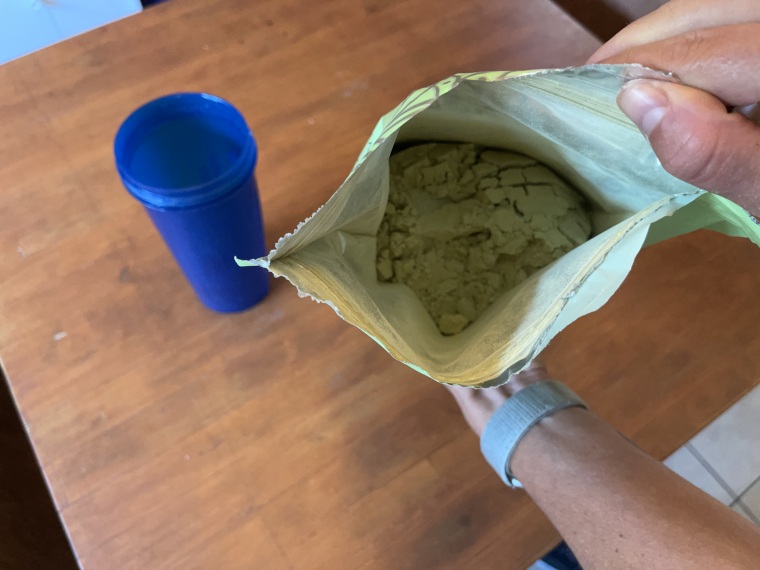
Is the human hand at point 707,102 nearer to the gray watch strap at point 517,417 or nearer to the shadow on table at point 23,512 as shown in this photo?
the gray watch strap at point 517,417

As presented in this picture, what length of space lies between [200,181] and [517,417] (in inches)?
12.4

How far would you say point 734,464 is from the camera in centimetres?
91

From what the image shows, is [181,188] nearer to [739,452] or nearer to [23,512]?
[23,512]

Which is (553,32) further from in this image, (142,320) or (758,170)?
(142,320)

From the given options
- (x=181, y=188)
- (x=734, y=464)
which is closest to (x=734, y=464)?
(x=734, y=464)

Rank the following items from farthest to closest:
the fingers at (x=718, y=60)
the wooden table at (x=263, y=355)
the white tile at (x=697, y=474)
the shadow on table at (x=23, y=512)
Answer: the white tile at (x=697, y=474) → the shadow on table at (x=23, y=512) → the wooden table at (x=263, y=355) → the fingers at (x=718, y=60)

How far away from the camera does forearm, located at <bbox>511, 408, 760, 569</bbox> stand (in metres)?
0.35

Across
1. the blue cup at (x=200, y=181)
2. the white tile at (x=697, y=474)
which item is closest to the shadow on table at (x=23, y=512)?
the blue cup at (x=200, y=181)

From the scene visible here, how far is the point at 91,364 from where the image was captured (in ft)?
1.47

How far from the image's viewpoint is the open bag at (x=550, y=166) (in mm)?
295

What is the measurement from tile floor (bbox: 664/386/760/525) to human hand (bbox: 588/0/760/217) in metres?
0.76

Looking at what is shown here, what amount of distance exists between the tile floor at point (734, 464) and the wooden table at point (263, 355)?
1.71 ft

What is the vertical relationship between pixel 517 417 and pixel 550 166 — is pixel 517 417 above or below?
below

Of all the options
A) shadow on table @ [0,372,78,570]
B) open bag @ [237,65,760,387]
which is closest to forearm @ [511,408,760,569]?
open bag @ [237,65,760,387]
